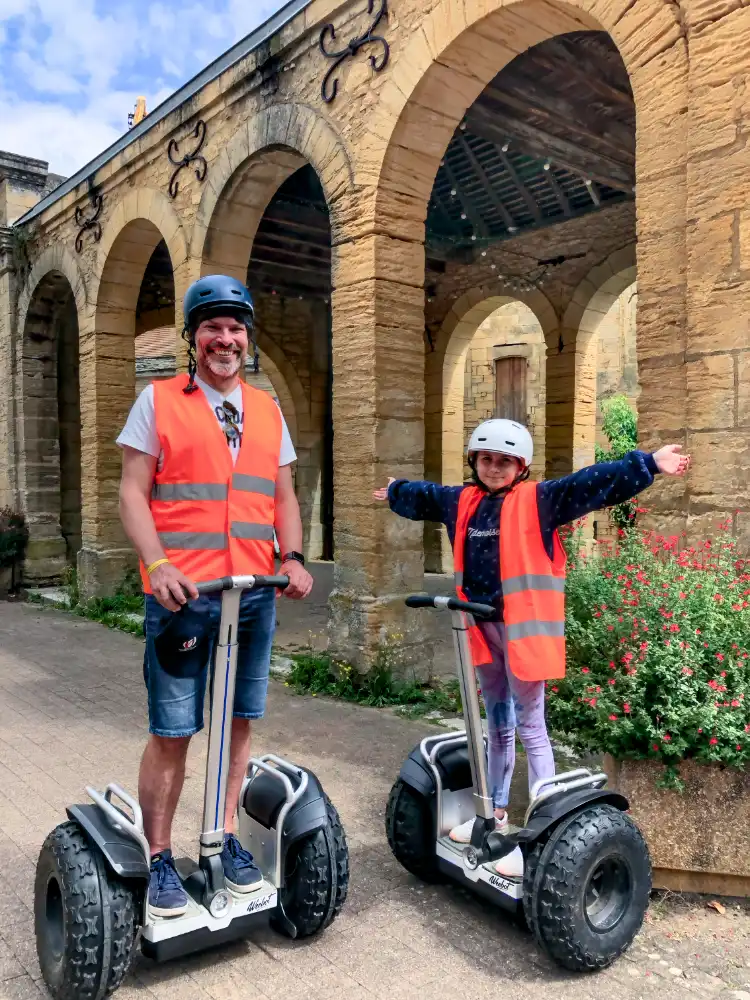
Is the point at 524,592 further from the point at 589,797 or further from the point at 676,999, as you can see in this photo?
the point at 676,999

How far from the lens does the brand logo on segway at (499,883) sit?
94.0 inches

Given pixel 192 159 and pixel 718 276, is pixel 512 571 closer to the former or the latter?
pixel 718 276

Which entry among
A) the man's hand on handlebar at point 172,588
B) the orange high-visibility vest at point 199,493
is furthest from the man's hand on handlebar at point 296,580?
the man's hand on handlebar at point 172,588

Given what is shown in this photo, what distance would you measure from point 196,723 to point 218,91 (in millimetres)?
5981

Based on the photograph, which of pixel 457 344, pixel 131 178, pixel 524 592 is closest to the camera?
pixel 524 592

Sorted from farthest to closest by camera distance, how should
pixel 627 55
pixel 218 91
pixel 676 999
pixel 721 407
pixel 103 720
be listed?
1. pixel 218 91
2. pixel 103 720
3. pixel 627 55
4. pixel 721 407
5. pixel 676 999

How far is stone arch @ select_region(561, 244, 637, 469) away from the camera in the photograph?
966 cm

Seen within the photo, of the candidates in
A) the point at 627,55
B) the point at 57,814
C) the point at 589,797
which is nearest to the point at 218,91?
the point at 627,55

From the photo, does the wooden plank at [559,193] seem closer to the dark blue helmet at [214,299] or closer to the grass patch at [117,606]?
the grass patch at [117,606]

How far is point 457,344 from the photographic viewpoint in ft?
38.8

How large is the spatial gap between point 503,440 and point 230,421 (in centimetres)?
87

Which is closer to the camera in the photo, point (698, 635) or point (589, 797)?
point (589, 797)

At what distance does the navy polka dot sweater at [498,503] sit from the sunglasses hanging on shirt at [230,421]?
28.0 inches

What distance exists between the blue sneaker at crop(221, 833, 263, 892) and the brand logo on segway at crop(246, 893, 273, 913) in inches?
1.3
